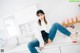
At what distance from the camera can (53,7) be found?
75.7 inches

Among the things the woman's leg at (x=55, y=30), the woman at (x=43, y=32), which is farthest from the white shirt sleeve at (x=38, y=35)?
the woman's leg at (x=55, y=30)

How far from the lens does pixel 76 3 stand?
1.88 m

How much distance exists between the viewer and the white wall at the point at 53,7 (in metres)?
1.89

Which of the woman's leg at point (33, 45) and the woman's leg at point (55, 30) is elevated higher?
the woman's leg at point (55, 30)

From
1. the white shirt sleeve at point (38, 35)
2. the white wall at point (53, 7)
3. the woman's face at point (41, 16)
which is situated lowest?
the white shirt sleeve at point (38, 35)

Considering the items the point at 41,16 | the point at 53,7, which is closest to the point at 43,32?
the point at 41,16

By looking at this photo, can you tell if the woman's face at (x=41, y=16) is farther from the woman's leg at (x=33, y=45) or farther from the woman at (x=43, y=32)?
the woman's leg at (x=33, y=45)

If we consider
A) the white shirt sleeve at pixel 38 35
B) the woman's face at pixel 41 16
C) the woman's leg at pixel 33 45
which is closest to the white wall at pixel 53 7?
the woman's face at pixel 41 16

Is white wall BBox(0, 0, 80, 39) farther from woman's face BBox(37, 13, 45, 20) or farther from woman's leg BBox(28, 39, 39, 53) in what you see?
woman's leg BBox(28, 39, 39, 53)

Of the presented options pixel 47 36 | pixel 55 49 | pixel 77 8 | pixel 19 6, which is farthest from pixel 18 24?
pixel 77 8

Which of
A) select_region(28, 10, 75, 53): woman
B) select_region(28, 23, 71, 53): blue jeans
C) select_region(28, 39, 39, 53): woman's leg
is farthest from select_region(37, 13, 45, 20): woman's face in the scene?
select_region(28, 39, 39, 53): woman's leg

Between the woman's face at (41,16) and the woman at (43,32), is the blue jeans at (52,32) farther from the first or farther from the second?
the woman's face at (41,16)

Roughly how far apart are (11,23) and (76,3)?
2.53ft

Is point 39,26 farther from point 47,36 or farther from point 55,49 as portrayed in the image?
point 55,49
